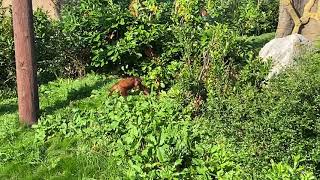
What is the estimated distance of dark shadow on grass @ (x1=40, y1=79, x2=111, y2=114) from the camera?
26.6 feet

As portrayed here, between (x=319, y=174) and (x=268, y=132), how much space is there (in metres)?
0.63

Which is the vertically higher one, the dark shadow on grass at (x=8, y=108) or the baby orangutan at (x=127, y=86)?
the baby orangutan at (x=127, y=86)

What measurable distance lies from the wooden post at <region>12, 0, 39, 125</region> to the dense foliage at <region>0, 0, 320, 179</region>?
25 cm

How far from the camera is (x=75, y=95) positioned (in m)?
8.84

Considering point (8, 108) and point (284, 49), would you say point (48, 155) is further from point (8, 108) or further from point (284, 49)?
point (284, 49)

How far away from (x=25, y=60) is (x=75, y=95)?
1757 mm

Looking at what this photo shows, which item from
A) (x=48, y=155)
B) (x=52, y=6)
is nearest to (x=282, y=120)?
(x=48, y=155)

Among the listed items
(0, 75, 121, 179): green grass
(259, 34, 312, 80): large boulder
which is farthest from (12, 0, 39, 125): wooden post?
(259, 34, 312, 80): large boulder

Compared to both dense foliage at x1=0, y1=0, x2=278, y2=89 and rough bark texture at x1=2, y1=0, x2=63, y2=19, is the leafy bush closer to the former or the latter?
dense foliage at x1=0, y1=0, x2=278, y2=89

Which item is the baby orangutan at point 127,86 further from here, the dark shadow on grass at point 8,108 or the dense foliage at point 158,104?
the dark shadow on grass at point 8,108

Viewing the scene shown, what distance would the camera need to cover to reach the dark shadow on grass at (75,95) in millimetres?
8094

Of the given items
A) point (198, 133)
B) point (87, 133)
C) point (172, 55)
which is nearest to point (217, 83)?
point (198, 133)

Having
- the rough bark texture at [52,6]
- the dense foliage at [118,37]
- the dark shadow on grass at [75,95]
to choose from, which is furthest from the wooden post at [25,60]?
the rough bark texture at [52,6]

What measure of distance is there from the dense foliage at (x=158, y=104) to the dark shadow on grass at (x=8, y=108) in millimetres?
35
